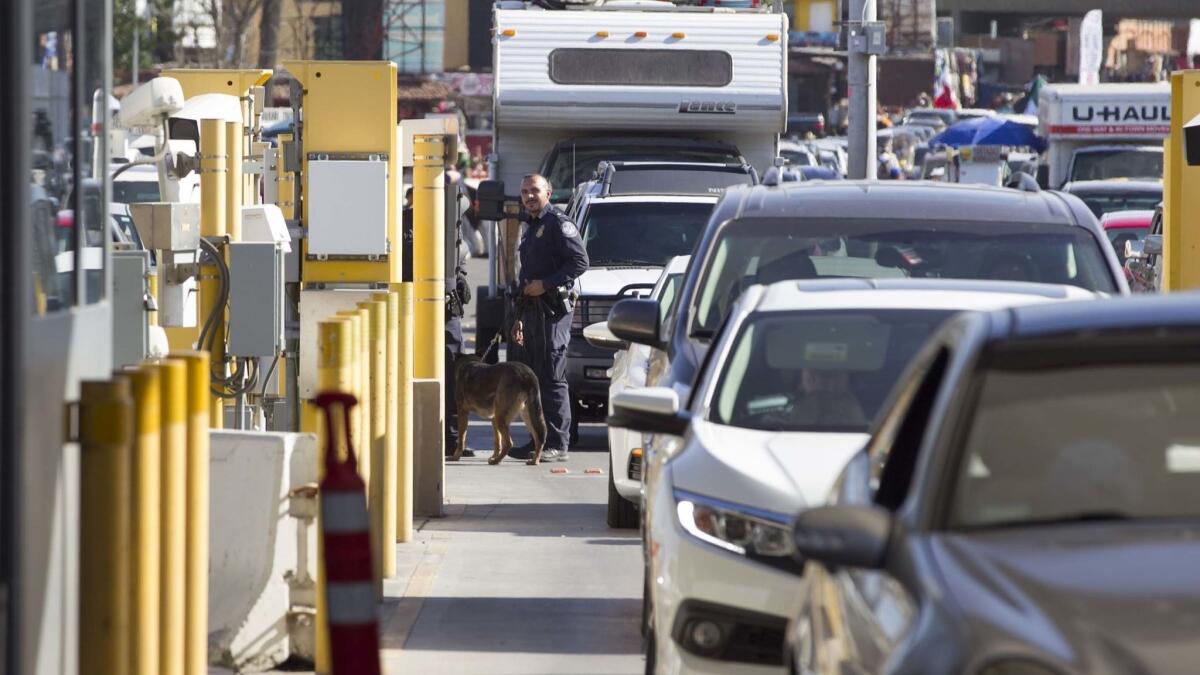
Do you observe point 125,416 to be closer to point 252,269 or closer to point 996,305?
point 996,305

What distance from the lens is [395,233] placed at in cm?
1139

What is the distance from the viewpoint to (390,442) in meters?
9.77

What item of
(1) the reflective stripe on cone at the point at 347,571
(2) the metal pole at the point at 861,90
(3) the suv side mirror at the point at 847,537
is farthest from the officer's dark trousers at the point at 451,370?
(3) the suv side mirror at the point at 847,537

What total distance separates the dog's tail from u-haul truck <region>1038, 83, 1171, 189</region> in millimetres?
18113

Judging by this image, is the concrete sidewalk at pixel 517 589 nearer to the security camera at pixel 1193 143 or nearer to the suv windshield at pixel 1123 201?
the security camera at pixel 1193 143

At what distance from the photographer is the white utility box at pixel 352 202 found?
35.9ft

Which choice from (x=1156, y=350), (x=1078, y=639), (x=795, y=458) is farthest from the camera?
(x=795, y=458)

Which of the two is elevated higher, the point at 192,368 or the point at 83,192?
the point at 83,192

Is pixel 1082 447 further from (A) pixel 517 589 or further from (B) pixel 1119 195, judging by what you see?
(B) pixel 1119 195

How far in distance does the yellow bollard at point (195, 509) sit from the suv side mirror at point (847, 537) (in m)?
2.38

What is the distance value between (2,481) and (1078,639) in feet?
8.32

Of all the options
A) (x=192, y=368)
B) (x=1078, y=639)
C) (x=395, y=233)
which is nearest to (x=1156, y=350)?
(x=1078, y=639)

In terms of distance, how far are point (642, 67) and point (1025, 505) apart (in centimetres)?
1549

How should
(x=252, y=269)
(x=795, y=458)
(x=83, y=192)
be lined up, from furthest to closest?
(x=252, y=269), (x=795, y=458), (x=83, y=192)
